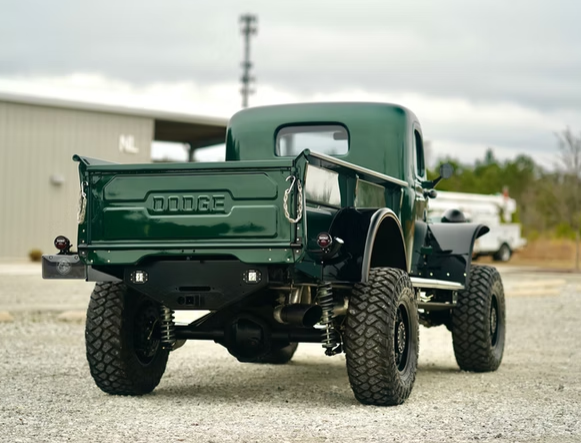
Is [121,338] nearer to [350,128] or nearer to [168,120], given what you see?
[350,128]

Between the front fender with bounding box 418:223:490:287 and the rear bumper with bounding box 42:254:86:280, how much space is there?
3529 mm

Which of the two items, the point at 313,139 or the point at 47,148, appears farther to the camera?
the point at 47,148

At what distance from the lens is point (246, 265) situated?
6484 mm

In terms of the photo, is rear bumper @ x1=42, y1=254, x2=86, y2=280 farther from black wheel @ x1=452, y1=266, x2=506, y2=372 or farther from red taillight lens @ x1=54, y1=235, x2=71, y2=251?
black wheel @ x1=452, y1=266, x2=506, y2=372

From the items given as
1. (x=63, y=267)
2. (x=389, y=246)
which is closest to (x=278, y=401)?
(x=389, y=246)

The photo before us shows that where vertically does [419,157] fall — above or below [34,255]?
above

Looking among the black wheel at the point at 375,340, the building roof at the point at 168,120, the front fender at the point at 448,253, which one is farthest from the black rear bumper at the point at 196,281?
the building roof at the point at 168,120

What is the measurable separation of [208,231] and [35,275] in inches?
724

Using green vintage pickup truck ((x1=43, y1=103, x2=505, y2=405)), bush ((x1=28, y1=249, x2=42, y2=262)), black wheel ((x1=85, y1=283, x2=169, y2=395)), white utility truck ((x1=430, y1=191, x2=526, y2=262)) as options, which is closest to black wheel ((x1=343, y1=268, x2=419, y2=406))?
green vintage pickup truck ((x1=43, y1=103, x2=505, y2=405))

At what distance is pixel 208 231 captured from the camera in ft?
21.0

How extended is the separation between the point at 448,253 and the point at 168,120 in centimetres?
2440

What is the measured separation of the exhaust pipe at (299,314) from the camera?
22.8 ft

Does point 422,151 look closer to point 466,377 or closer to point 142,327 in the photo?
point 466,377

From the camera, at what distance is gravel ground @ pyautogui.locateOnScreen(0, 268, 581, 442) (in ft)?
19.1
